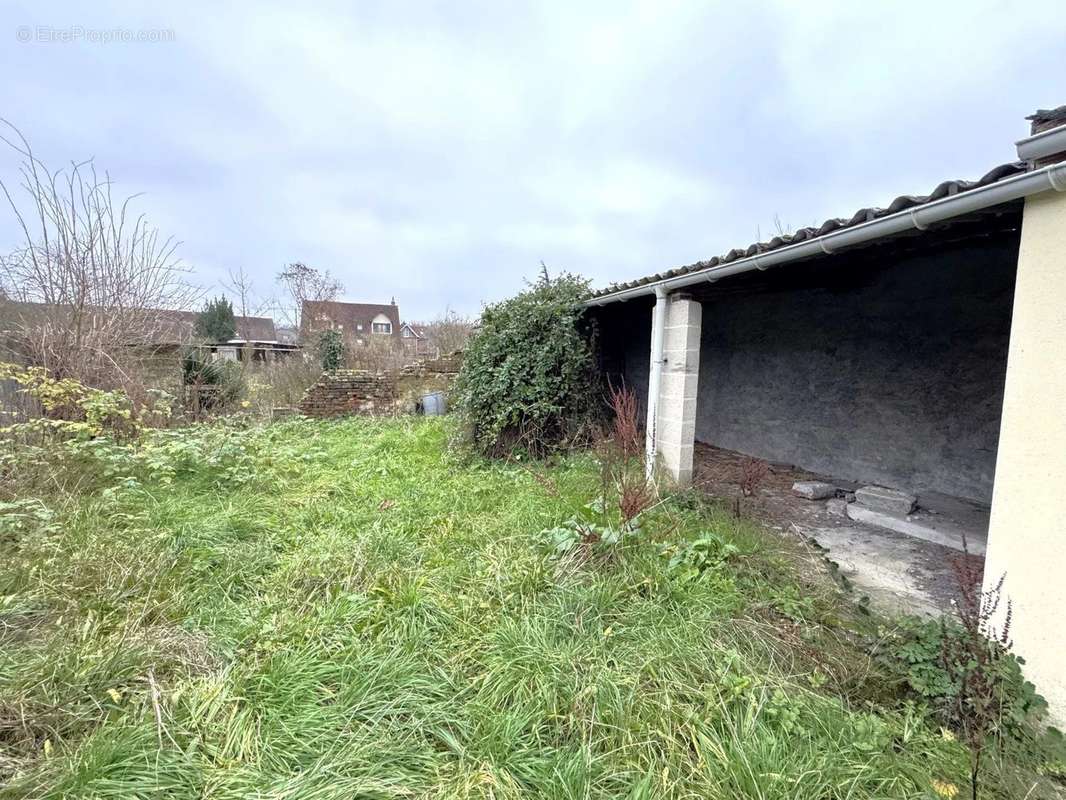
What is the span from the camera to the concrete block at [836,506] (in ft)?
16.9

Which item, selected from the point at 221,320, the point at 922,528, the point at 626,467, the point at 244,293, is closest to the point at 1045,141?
the point at 626,467

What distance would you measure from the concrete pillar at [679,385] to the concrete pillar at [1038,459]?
2942 mm

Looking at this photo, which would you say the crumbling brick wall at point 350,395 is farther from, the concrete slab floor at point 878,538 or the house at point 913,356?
the concrete slab floor at point 878,538

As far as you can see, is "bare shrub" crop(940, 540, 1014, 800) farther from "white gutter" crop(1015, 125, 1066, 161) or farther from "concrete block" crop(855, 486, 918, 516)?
"concrete block" crop(855, 486, 918, 516)

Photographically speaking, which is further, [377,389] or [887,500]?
[377,389]

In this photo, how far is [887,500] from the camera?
509 cm

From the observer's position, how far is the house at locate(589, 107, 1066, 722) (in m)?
2.09

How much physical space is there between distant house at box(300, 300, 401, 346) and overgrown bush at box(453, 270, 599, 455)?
31.4 feet

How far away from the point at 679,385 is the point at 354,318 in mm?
39374

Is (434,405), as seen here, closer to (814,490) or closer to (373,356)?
(373,356)

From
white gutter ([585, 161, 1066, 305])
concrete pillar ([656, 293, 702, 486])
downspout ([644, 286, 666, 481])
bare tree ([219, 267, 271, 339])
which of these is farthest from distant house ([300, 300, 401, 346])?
white gutter ([585, 161, 1066, 305])

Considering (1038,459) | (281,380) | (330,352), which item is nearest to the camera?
(1038,459)

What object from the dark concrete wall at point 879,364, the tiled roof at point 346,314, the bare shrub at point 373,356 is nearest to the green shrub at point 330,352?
the bare shrub at point 373,356

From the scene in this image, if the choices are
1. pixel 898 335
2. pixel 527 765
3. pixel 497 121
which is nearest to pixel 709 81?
pixel 497 121
